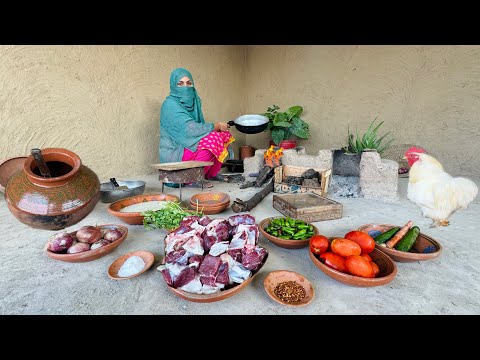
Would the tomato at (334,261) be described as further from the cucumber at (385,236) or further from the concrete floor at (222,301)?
the cucumber at (385,236)

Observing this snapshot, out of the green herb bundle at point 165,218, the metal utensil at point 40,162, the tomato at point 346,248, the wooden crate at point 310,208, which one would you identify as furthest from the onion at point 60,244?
the wooden crate at point 310,208

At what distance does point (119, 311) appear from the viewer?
5.48 ft

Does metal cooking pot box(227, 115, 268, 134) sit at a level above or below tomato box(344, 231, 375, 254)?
above

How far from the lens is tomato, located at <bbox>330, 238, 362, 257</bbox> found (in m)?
1.88

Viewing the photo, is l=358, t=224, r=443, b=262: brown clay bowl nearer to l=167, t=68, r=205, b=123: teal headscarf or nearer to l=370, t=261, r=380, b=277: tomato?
l=370, t=261, r=380, b=277: tomato

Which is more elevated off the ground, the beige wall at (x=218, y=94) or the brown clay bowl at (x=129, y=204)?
the beige wall at (x=218, y=94)

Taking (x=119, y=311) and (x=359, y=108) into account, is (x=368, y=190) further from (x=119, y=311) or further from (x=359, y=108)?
(x=119, y=311)

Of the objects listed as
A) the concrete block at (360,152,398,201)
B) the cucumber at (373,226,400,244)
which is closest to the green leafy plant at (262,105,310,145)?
the concrete block at (360,152,398,201)

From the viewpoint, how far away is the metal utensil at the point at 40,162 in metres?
2.05

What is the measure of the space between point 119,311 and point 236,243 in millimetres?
849

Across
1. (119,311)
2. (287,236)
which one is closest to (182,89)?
(287,236)

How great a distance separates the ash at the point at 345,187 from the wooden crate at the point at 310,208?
85cm

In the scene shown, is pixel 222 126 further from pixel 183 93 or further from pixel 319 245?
pixel 319 245

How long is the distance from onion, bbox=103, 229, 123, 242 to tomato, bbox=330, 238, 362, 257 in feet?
5.81
